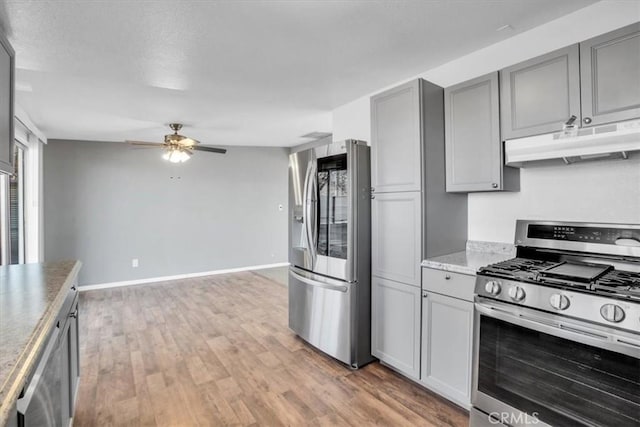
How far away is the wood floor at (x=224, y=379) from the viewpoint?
2.07 meters

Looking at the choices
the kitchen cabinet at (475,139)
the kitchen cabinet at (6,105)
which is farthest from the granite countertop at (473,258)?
the kitchen cabinet at (6,105)

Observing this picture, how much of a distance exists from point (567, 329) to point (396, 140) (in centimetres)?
154

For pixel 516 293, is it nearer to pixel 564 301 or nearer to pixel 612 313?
pixel 564 301

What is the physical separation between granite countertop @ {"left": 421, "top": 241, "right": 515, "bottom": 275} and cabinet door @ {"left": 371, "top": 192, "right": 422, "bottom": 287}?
0.14 metres

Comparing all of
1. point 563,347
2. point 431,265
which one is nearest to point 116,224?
point 431,265

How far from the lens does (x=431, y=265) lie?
220 cm

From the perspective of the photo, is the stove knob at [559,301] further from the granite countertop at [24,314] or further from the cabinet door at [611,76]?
the granite countertop at [24,314]

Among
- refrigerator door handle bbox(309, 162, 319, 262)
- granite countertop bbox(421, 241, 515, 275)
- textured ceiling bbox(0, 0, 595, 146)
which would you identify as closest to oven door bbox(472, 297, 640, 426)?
granite countertop bbox(421, 241, 515, 275)

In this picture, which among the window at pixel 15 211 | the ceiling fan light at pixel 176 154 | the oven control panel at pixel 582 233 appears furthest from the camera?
the ceiling fan light at pixel 176 154

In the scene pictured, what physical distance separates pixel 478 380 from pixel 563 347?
0.48 meters

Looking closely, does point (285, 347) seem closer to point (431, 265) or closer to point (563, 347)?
point (431, 265)

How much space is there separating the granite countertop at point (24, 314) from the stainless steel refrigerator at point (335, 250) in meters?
1.73

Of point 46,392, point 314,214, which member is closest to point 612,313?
point 314,214

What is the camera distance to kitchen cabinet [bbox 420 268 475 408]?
200 centimetres
